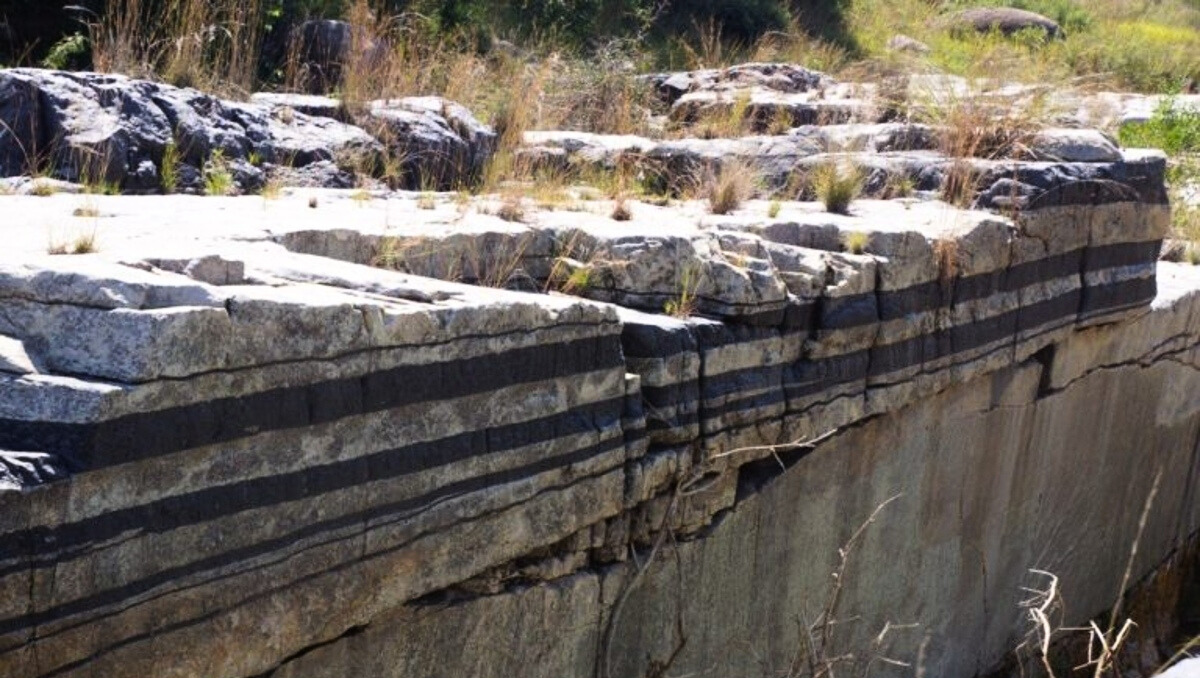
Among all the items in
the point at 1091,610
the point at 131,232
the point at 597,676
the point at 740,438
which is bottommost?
the point at 1091,610

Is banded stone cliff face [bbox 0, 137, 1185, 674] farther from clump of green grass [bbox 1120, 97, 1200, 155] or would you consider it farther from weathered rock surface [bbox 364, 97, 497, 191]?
clump of green grass [bbox 1120, 97, 1200, 155]

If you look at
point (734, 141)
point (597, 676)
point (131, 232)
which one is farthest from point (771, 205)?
point (131, 232)

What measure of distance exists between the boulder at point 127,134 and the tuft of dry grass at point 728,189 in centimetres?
140

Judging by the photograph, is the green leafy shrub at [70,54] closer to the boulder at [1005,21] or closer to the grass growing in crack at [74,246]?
the grass growing in crack at [74,246]

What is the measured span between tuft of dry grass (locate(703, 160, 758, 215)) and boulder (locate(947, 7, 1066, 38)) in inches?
518

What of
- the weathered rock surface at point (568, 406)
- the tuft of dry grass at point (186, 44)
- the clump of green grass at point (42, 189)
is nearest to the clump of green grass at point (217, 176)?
the weathered rock surface at point (568, 406)

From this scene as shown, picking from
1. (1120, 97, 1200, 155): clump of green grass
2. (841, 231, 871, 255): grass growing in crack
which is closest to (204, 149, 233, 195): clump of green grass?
(841, 231, 871, 255): grass growing in crack

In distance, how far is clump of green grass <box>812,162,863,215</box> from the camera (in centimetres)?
589

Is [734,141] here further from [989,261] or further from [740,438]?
[740,438]

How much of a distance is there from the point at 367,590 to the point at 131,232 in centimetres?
116

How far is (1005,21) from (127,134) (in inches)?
618

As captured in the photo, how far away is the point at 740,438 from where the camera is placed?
4.65 meters

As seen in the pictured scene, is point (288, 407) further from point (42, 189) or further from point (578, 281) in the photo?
point (42, 189)

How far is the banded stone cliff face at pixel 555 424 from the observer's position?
288 cm
